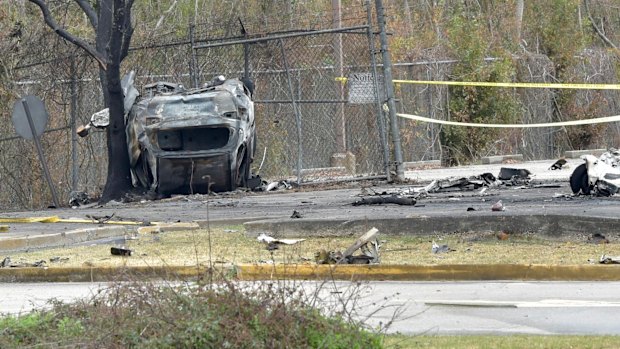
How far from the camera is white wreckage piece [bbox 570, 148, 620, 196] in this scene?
15.9 metres

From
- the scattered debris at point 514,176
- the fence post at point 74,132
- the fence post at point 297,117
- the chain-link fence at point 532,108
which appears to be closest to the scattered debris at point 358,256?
the scattered debris at point 514,176

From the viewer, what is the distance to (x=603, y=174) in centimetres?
1603

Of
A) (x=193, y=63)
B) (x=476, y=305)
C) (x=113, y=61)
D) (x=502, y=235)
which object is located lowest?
(x=476, y=305)

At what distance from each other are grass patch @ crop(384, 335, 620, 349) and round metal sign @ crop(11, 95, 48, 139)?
14723 mm

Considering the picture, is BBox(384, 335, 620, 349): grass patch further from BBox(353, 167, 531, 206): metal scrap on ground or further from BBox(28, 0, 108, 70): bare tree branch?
BBox(28, 0, 108, 70): bare tree branch

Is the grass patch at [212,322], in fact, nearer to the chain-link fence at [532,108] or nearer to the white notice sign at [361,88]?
the white notice sign at [361,88]

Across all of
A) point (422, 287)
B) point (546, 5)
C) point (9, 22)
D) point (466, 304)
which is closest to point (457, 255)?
point (422, 287)

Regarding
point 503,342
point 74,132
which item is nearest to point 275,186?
point 74,132

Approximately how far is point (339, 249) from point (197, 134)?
8999 millimetres

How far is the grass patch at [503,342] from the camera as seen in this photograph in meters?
7.61

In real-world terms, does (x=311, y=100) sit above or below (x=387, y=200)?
above

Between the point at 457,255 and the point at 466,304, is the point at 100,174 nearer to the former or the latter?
the point at 457,255

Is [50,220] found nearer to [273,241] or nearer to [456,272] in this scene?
[273,241]

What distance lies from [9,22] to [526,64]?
1412 cm
